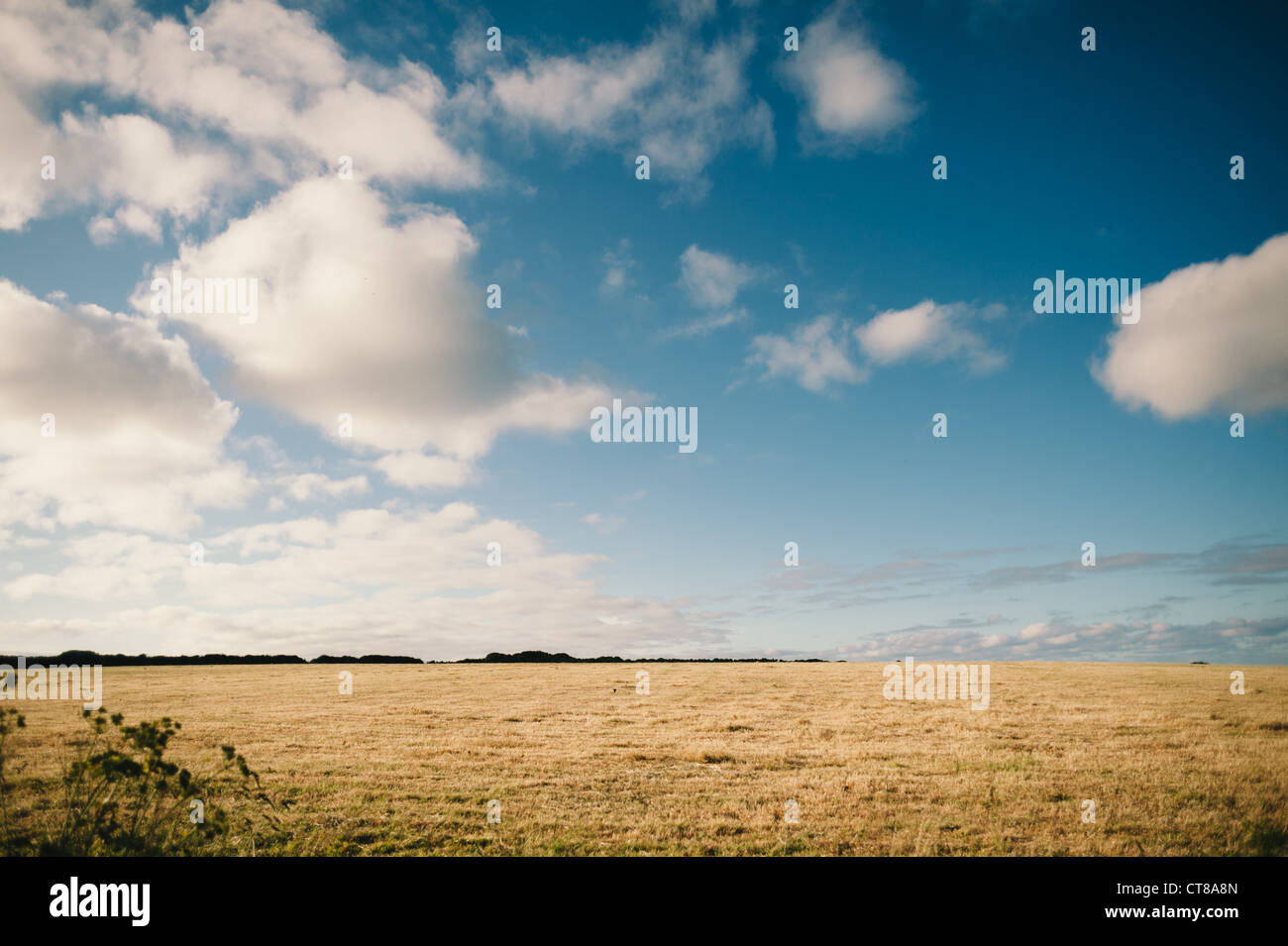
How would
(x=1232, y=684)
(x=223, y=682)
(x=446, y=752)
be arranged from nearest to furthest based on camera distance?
(x=446, y=752), (x=1232, y=684), (x=223, y=682)

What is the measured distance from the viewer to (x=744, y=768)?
18922mm

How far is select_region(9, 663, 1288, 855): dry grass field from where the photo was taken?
12641 mm

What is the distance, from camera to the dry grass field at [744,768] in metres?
12.6
